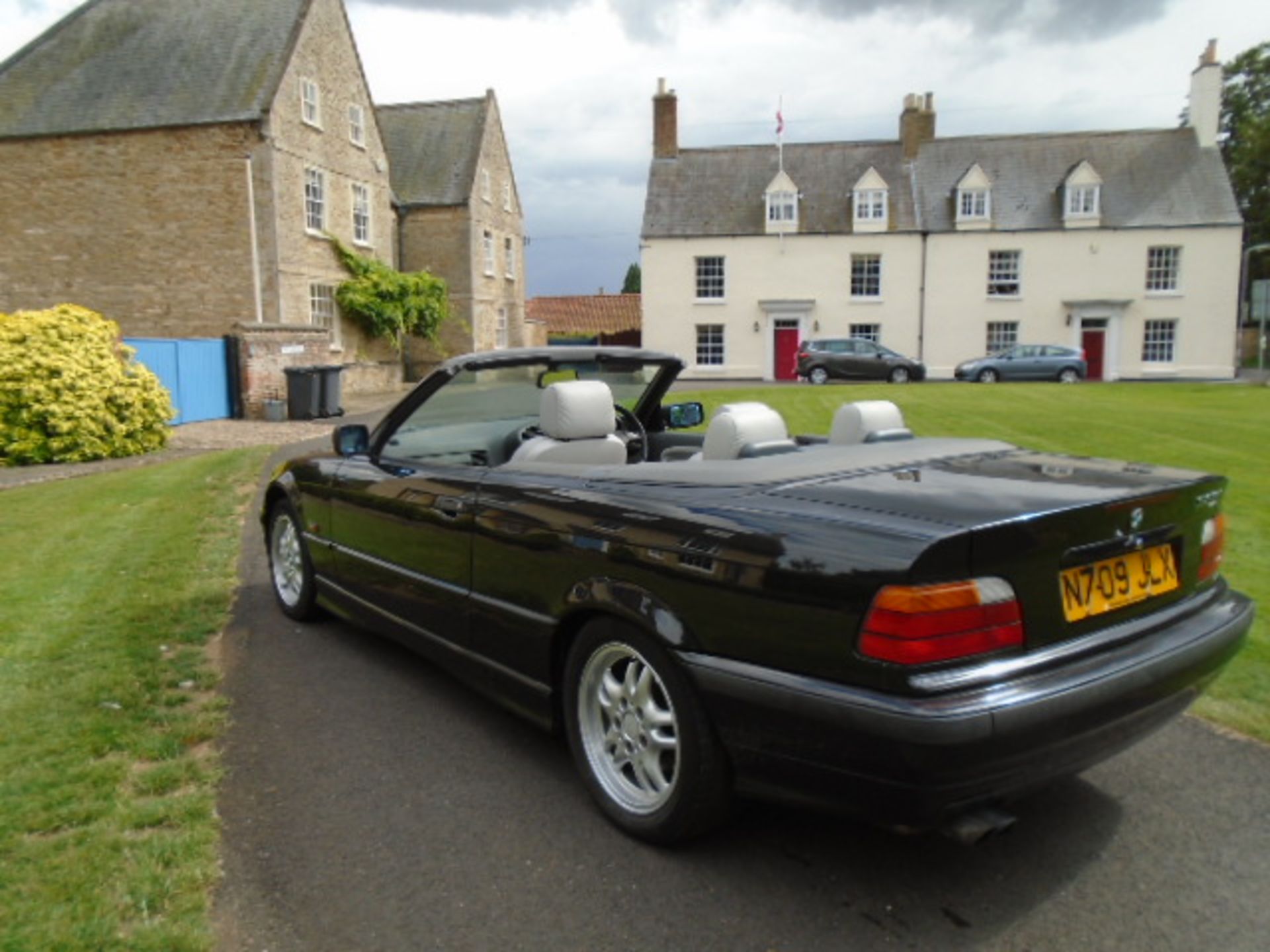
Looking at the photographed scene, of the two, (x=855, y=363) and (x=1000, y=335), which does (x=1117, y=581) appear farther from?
(x=1000, y=335)

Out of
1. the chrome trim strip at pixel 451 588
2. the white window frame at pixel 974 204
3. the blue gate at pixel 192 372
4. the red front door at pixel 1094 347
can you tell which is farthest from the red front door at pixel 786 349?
the chrome trim strip at pixel 451 588

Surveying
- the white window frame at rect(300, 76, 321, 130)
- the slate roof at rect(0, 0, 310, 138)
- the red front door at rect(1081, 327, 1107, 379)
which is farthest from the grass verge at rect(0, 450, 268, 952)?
the red front door at rect(1081, 327, 1107, 379)

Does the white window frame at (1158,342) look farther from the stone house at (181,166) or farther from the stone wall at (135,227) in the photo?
the stone wall at (135,227)

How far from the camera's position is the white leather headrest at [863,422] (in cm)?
381

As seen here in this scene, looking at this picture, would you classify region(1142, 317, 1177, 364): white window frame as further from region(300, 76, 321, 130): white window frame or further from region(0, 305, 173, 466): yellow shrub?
region(0, 305, 173, 466): yellow shrub

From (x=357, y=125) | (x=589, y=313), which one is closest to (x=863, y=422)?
(x=357, y=125)

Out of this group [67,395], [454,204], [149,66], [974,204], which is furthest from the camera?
[974,204]

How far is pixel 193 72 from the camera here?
83.8ft

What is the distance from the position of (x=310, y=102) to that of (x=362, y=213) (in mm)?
4136

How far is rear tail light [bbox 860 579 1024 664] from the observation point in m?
2.30

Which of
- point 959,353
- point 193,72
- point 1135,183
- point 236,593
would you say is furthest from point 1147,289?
point 236,593

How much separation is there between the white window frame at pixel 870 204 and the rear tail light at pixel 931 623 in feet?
126

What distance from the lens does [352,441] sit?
4.64m

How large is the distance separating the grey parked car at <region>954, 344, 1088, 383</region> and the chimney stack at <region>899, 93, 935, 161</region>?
1119 cm
